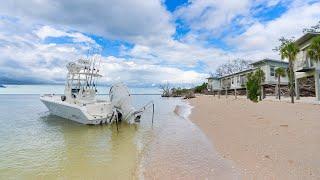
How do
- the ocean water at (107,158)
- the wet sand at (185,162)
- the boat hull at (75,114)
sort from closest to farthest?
the wet sand at (185,162) → the ocean water at (107,158) → the boat hull at (75,114)

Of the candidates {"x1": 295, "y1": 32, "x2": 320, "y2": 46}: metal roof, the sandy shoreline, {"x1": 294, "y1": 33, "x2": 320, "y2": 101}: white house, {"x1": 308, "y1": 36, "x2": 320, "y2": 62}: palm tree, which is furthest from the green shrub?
the sandy shoreline

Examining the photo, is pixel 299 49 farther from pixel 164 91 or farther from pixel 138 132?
pixel 164 91

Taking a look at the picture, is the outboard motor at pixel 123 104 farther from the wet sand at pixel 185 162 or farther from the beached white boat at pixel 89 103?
the wet sand at pixel 185 162

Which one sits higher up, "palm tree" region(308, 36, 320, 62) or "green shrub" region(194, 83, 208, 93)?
"palm tree" region(308, 36, 320, 62)

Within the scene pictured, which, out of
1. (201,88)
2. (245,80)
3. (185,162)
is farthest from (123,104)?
(201,88)

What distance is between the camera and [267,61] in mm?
55844

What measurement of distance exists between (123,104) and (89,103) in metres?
2.62

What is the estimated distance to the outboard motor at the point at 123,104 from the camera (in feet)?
69.9

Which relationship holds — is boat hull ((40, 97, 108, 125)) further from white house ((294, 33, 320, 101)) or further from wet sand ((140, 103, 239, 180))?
white house ((294, 33, 320, 101))

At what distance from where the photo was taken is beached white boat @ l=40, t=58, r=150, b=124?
20.8m

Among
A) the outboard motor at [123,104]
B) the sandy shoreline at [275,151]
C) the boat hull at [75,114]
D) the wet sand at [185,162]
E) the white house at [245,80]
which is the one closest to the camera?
the sandy shoreline at [275,151]

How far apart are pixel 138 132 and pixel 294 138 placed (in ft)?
32.8

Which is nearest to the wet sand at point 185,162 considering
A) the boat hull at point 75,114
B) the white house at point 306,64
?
the boat hull at point 75,114

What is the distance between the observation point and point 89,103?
21.8m
